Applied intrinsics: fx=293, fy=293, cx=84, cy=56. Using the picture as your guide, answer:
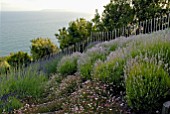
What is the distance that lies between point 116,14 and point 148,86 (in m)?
11.9

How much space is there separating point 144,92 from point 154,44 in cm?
109

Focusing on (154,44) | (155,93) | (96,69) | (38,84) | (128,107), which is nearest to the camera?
(155,93)

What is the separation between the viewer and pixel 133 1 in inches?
571

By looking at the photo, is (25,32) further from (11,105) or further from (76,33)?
(11,105)

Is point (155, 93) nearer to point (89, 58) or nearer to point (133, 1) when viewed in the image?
point (89, 58)

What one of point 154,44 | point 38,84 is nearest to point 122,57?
point 154,44

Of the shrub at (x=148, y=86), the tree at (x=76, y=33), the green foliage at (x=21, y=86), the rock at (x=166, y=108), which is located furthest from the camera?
the tree at (x=76, y=33)

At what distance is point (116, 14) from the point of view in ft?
48.9

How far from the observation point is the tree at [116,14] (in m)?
14.4

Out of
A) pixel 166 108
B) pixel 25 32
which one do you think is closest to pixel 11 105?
pixel 166 108

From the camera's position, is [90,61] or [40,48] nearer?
[90,61]

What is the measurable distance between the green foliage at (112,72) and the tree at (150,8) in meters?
8.73

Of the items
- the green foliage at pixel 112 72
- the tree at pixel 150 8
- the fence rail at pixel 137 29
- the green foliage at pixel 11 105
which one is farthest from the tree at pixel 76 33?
the green foliage at pixel 112 72

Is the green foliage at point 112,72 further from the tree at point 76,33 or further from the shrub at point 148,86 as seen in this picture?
the tree at point 76,33
